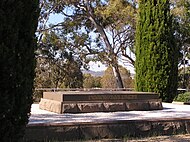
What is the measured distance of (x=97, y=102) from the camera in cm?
1095

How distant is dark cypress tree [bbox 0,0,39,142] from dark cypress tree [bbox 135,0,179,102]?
1051 centimetres

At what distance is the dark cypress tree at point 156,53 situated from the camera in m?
15.3

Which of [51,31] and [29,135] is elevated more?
[51,31]

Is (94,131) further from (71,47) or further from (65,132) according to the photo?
(71,47)

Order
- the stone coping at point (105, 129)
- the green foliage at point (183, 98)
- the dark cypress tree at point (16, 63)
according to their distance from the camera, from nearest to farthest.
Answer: the dark cypress tree at point (16, 63) → the stone coping at point (105, 129) → the green foliage at point (183, 98)

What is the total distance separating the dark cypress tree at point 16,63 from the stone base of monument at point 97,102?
5.13 m

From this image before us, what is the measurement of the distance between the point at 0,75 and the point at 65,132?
9.24ft

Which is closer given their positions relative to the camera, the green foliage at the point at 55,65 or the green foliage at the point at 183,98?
the green foliage at the point at 183,98

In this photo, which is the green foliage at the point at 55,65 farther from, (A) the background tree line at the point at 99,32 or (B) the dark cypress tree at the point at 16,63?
(B) the dark cypress tree at the point at 16,63

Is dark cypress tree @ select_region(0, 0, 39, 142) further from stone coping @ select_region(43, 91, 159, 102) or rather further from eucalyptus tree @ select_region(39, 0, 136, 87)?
eucalyptus tree @ select_region(39, 0, 136, 87)

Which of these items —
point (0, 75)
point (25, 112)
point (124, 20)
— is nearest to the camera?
point (0, 75)

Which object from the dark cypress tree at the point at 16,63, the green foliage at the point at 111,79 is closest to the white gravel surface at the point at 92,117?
the dark cypress tree at the point at 16,63

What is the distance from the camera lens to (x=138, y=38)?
16.1 metres

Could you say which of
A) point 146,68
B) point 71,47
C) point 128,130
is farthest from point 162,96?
point 71,47
